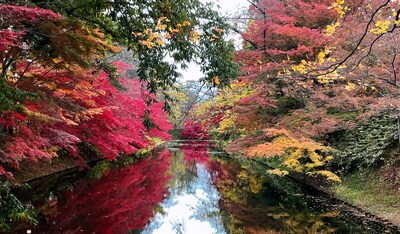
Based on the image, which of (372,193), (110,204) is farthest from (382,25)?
(110,204)

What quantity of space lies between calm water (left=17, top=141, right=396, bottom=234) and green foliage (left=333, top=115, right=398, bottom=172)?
5.49ft

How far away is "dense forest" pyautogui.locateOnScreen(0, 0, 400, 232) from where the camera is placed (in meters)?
5.76

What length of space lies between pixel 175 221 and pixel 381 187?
6.10 meters

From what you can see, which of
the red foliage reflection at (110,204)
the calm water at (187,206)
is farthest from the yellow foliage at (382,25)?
the red foliage reflection at (110,204)

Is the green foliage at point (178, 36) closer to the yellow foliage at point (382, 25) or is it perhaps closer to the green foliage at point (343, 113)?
the yellow foliage at point (382, 25)

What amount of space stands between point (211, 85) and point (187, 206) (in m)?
6.05

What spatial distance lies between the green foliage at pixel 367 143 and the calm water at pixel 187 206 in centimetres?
167

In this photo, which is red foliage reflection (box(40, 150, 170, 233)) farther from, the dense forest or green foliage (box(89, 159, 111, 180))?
green foliage (box(89, 159, 111, 180))

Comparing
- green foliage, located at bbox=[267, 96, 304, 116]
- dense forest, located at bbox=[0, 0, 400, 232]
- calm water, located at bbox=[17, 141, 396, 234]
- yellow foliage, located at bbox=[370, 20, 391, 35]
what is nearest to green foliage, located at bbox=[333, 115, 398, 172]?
dense forest, located at bbox=[0, 0, 400, 232]

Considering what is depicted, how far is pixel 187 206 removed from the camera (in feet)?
35.3

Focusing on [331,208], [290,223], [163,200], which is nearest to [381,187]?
[331,208]

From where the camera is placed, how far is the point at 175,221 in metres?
8.98

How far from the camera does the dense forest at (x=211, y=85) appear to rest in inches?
227

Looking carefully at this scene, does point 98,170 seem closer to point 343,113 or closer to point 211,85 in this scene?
point 343,113
